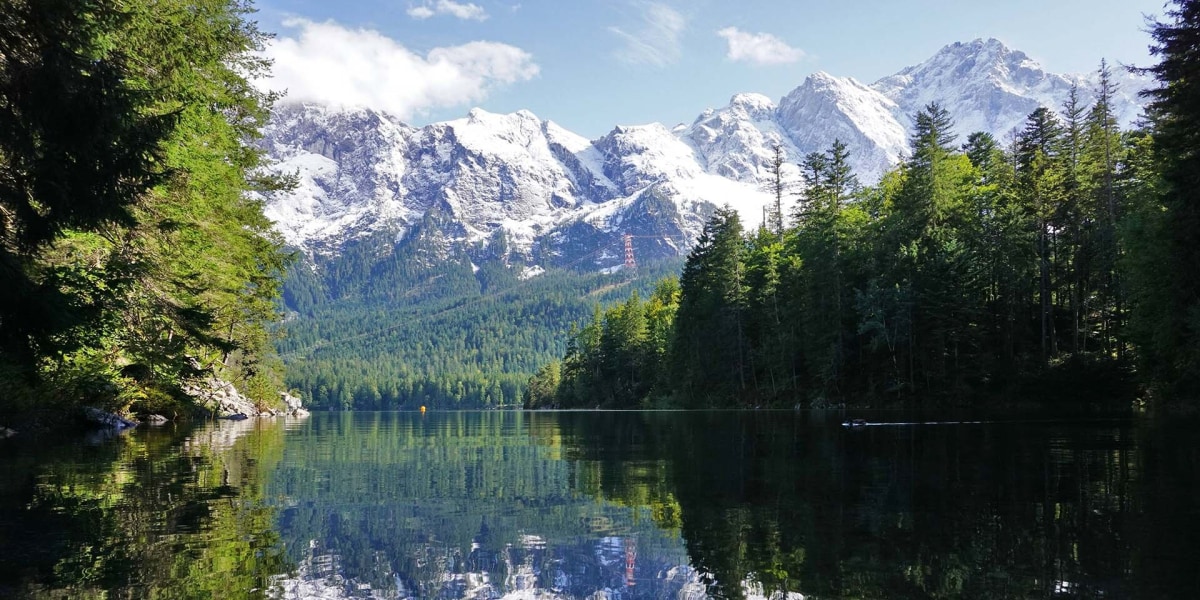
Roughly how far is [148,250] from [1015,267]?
53240mm

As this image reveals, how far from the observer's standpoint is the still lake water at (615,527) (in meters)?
6.60

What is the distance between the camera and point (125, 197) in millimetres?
12289

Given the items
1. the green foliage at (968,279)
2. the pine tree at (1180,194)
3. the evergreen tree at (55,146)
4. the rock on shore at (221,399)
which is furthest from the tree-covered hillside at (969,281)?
the rock on shore at (221,399)

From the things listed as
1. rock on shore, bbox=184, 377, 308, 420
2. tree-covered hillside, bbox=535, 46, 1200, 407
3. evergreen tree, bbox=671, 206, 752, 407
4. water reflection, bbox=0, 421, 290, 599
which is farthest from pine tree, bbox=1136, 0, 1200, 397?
rock on shore, bbox=184, 377, 308, 420

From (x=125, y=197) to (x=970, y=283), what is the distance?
53.7 m

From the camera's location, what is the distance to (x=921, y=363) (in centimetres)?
5603

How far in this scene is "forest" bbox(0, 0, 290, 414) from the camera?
11672 mm

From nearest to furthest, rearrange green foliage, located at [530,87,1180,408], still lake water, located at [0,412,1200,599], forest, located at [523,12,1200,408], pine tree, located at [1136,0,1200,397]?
still lake water, located at [0,412,1200,599] < pine tree, located at [1136,0,1200,397] < forest, located at [523,12,1200,408] < green foliage, located at [530,87,1180,408]

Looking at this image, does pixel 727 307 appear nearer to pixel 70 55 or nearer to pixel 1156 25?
pixel 1156 25

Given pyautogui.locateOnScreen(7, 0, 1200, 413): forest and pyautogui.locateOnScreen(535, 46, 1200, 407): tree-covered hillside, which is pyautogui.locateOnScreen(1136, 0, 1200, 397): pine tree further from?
pyautogui.locateOnScreen(535, 46, 1200, 407): tree-covered hillside

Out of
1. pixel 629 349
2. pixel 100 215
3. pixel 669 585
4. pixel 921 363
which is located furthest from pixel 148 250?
pixel 629 349

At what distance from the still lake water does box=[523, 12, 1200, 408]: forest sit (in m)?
28.4

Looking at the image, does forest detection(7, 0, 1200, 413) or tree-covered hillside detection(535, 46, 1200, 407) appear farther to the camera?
tree-covered hillside detection(535, 46, 1200, 407)

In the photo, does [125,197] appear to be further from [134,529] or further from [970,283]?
[970,283]
